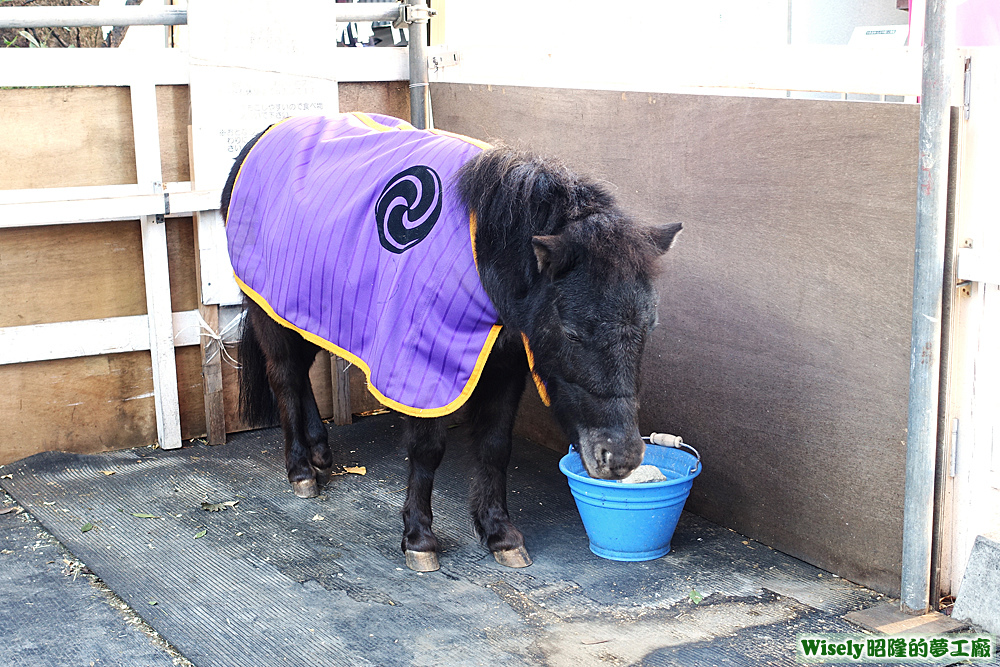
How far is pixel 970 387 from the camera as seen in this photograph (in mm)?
2775

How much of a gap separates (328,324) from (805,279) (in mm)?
1590

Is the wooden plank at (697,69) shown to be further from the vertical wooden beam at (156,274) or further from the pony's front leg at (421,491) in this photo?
the pony's front leg at (421,491)

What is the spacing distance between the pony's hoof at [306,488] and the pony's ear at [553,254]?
163 cm

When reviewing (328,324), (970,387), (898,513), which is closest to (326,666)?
(328,324)

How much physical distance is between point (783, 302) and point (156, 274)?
106 inches

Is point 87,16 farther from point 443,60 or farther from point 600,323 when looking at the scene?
point 600,323

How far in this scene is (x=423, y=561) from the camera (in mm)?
3258

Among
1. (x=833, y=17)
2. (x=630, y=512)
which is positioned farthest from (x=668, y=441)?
(x=833, y=17)

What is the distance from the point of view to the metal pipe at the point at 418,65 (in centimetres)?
468

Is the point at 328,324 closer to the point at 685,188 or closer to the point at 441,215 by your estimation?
the point at 441,215

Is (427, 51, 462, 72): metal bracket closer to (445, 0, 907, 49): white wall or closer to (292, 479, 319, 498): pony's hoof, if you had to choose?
(445, 0, 907, 49): white wall

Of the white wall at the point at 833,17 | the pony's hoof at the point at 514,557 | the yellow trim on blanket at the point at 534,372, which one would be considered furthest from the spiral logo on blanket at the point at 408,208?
the white wall at the point at 833,17

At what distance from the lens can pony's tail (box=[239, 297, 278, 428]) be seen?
4.25 m

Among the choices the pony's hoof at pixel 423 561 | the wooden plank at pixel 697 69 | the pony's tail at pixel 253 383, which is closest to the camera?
the wooden plank at pixel 697 69
